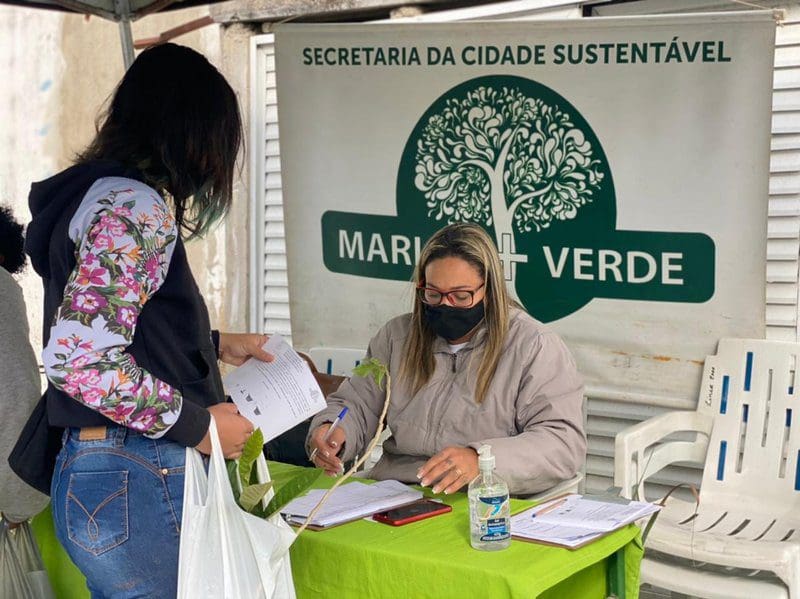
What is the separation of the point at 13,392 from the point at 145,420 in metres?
1.26

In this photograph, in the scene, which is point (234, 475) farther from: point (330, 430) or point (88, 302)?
point (330, 430)

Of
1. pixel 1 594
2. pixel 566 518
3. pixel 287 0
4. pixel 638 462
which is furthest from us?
pixel 287 0

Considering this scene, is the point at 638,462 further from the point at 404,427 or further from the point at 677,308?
the point at 404,427

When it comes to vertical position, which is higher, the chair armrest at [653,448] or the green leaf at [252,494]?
the green leaf at [252,494]

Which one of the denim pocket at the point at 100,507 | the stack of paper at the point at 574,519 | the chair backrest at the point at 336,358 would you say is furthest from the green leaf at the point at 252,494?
the chair backrest at the point at 336,358

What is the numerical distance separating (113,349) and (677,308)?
8.31ft

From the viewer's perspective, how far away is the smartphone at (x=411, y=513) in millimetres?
2354

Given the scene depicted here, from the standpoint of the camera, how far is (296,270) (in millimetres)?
4734

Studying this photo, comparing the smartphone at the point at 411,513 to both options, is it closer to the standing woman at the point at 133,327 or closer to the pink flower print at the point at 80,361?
the standing woman at the point at 133,327

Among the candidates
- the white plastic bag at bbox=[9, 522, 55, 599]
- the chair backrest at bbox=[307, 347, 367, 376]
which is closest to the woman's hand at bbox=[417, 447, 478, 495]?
the white plastic bag at bbox=[9, 522, 55, 599]

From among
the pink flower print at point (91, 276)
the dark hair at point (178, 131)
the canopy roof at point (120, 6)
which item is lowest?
the pink flower print at point (91, 276)

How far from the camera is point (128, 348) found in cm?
183

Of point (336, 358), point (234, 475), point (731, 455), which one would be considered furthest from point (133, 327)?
point (336, 358)

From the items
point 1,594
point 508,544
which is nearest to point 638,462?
point 508,544
